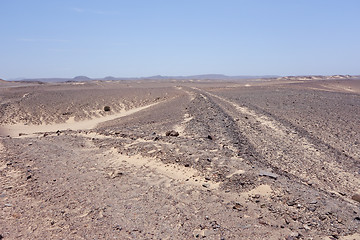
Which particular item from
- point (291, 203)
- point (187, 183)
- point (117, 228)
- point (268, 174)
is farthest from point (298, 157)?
point (117, 228)

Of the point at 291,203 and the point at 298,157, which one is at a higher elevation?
the point at 291,203

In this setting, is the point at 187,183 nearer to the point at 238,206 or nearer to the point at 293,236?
the point at 238,206

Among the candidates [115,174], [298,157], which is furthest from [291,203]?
[298,157]

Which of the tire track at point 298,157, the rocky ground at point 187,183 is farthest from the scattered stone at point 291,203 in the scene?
the tire track at point 298,157

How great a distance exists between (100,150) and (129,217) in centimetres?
520

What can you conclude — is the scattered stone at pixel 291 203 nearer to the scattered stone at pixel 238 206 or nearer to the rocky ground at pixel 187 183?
the rocky ground at pixel 187 183

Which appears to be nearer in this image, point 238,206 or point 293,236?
point 293,236

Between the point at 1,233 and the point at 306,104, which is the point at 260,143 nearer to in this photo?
Answer: the point at 1,233

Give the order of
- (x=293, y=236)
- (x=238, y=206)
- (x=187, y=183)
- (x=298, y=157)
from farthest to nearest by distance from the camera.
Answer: (x=298, y=157) < (x=187, y=183) < (x=238, y=206) < (x=293, y=236)

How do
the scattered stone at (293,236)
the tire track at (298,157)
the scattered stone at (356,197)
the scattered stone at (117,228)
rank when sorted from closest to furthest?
the scattered stone at (293,236) → the scattered stone at (117,228) → the scattered stone at (356,197) → the tire track at (298,157)

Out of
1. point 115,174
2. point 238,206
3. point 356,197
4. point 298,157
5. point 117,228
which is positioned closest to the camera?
point 117,228

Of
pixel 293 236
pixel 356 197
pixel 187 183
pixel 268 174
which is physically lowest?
pixel 356 197

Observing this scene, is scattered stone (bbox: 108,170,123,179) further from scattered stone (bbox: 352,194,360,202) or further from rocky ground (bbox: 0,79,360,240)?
scattered stone (bbox: 352,194,360,202)

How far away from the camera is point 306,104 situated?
23297 millimetres
